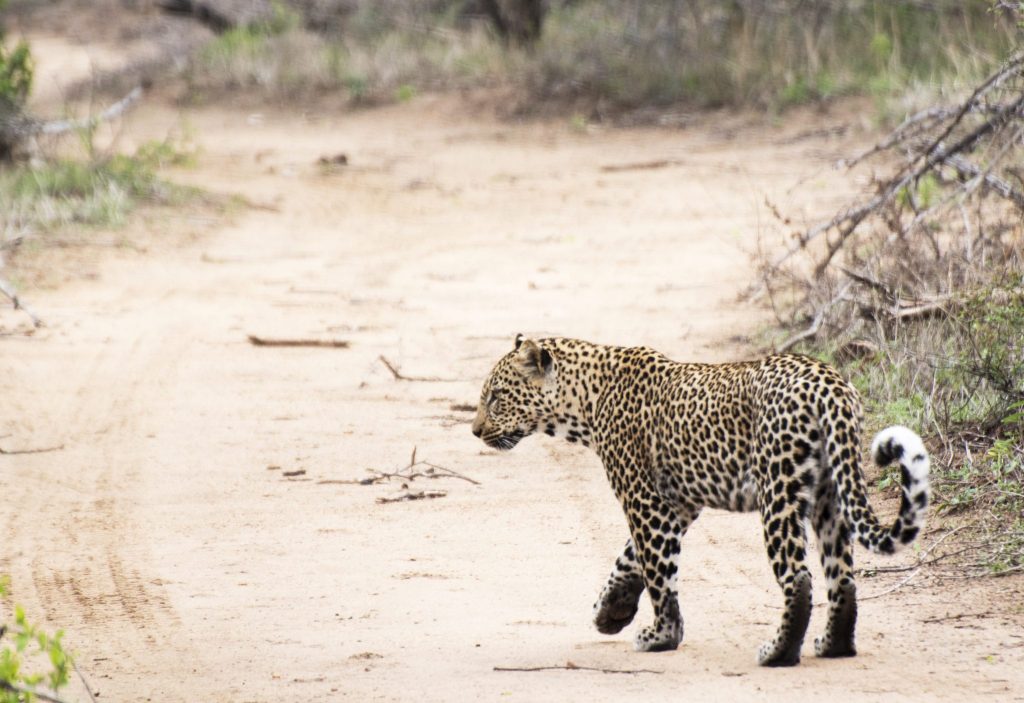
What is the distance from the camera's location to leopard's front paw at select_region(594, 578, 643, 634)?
597 cm

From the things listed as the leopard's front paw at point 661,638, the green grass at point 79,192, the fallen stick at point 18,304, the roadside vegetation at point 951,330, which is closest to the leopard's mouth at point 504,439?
the leopard's front paw at point 661,638

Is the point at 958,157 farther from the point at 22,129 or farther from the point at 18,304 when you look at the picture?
the point at 22,129

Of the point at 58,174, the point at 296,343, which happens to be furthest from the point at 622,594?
the point at 58,174

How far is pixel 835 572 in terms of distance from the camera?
17.6 ft

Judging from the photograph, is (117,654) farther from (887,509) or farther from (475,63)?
(475,63)

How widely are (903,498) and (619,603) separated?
4.55 feet

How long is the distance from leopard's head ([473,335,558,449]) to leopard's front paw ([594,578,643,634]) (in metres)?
0.81

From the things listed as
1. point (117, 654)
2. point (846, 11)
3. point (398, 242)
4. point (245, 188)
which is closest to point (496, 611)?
point (117, 654)

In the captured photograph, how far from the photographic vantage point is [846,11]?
18531 mm

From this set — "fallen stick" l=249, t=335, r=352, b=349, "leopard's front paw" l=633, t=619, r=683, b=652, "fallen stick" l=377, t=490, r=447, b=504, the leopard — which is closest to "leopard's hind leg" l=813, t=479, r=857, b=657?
the leopard

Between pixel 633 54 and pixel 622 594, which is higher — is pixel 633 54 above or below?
above

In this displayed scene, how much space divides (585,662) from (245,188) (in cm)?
1168

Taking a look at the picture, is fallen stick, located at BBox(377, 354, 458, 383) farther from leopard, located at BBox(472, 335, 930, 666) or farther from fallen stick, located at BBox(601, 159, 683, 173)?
fallen stick, located at BBox(601, 159, 683, 173)

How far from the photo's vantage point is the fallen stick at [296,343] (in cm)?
1091
